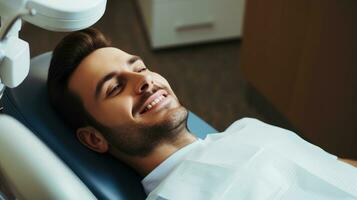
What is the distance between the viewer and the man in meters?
1.26

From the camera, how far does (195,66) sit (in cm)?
267

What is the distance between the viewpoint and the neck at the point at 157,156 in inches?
52.8

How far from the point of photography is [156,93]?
1.36 meters

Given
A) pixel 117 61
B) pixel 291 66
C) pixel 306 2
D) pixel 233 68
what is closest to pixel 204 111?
pixel 233 68

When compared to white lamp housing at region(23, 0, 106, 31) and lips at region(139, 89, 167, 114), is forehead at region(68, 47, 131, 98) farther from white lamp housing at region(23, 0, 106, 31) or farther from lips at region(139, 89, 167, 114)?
white lamp housing at region(23, 0, 106, 31)

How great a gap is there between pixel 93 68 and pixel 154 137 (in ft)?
0.73

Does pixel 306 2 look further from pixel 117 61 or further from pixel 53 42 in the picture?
pixel 53 42

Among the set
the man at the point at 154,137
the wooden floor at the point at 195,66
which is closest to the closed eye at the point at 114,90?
the man at the point at 154,137

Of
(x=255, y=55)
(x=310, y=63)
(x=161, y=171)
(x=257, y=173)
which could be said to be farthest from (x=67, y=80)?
(x=255, y=55)

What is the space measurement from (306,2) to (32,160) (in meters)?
1.22

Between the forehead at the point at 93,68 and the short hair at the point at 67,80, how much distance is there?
0.6 inches

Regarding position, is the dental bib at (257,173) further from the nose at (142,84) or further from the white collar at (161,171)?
the nose at (142,84)

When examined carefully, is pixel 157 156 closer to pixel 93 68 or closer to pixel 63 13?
pixel 93 68

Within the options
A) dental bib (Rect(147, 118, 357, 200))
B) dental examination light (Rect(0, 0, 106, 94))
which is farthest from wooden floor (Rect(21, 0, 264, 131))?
dental examination light (Rect(0, 0, 106, 94))
